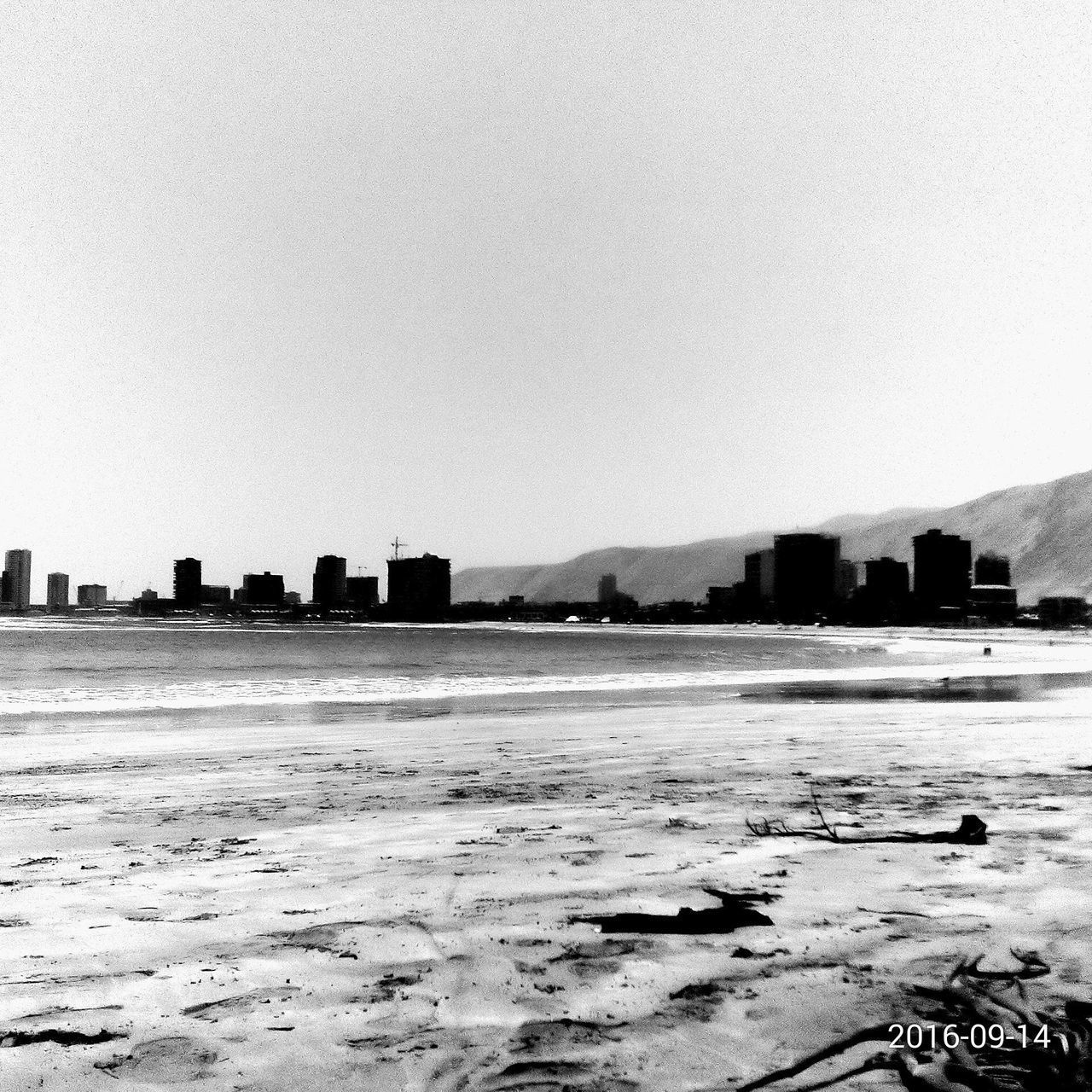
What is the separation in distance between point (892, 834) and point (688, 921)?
10.2 feet

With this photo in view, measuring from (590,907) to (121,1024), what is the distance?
8.64 feet

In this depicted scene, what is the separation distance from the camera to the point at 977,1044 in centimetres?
353

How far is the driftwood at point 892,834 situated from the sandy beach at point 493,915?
0.21 metres

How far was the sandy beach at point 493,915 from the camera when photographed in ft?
11.6

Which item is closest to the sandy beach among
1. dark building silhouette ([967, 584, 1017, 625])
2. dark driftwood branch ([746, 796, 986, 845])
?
dark driftwood branch ([746, 796, 986, 845])

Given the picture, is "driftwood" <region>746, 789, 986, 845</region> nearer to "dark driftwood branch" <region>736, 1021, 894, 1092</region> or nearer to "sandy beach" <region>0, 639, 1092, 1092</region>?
"sandy beach" <region>0, 639, 1092, 1092</region>

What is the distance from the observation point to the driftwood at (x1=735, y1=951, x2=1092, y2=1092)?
3197 mm

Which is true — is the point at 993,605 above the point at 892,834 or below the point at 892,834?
above

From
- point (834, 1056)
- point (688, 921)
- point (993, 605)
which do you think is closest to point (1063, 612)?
point (993, 605)

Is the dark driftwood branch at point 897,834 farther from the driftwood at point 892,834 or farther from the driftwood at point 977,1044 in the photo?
the driftwood at point 977,1044

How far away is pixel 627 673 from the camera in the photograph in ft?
134

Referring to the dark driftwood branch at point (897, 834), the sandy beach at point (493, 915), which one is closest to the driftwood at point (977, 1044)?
the sandy beach at point (493, 915)

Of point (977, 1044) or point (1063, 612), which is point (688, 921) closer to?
point (977, 1044)

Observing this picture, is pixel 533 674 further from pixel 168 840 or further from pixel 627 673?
pixel 168 840
